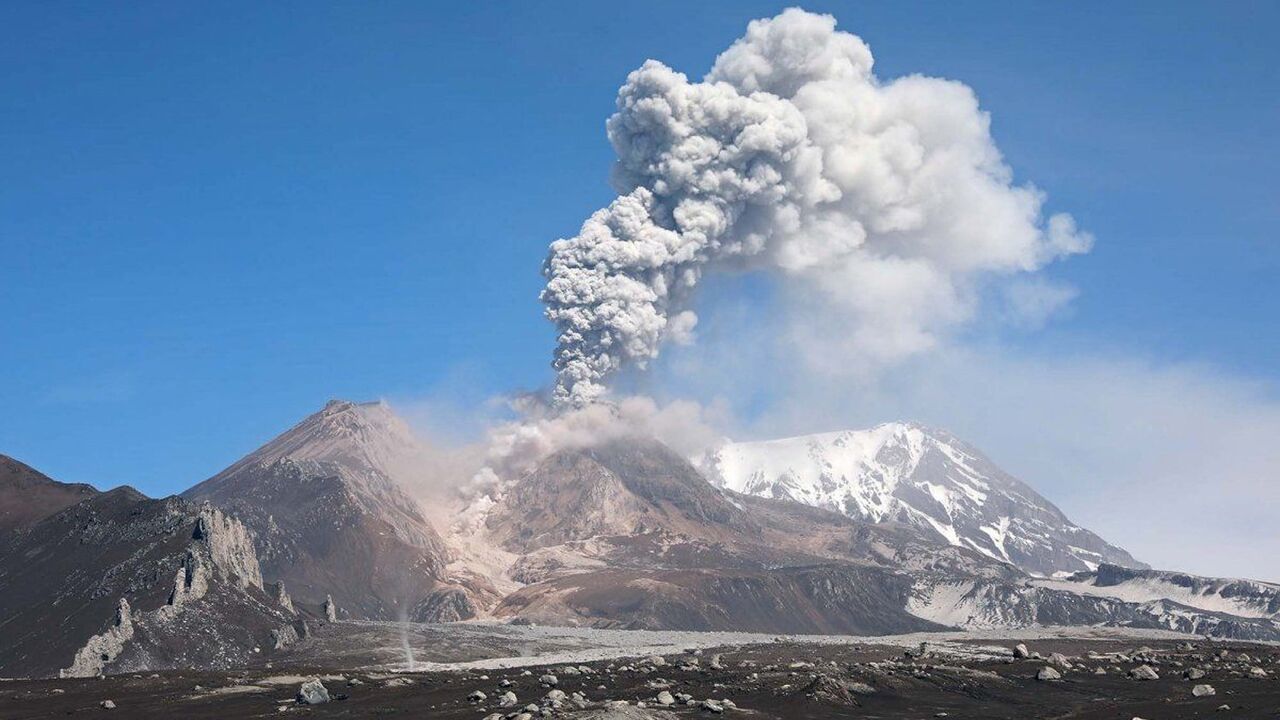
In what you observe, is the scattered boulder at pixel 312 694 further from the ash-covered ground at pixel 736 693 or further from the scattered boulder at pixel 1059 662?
the scattered boulder at pixel 1059 662

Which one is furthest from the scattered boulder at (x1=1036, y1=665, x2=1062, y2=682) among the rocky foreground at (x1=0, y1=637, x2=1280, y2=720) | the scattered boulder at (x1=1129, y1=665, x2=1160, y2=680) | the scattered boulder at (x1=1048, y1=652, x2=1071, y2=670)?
the scattered boulder at (x1=1129, y1=665, x2=1160, y2=680)

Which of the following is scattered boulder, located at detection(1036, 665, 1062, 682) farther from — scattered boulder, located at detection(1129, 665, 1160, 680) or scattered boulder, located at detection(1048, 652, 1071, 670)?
scattered boulder, located at detection(1129, 665, 1160, 680)

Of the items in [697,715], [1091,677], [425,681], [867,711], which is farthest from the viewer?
[425,681]

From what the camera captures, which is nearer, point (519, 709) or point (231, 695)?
point (519, 709)

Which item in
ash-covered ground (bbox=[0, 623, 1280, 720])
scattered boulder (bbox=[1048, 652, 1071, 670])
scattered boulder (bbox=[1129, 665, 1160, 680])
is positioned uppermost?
scattered boulder (bbox=[1048, 652, 1071, 670])

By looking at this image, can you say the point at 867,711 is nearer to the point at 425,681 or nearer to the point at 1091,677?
the point at 1091,677

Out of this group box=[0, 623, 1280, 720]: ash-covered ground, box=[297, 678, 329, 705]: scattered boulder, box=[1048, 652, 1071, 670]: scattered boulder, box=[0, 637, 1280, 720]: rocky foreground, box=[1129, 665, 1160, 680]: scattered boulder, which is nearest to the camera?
box=[0, 623, 1280, 720]: ash-covered ground

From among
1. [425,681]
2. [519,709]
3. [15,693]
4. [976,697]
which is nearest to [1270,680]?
[976,697]

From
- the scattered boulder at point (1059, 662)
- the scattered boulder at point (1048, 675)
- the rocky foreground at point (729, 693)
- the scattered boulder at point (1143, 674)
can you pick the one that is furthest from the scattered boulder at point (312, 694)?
the scattered boulder at point (1143, 674)

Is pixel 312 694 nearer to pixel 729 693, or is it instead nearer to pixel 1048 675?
pixel 729 693
